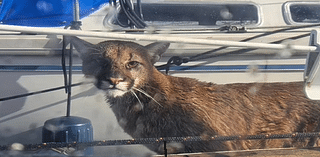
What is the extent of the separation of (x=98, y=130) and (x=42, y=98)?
19.8 inches

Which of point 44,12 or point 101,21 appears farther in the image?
point 101,21

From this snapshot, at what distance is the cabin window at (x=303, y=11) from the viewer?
4.15 metres

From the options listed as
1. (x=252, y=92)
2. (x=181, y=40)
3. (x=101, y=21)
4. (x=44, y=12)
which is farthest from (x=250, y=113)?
(x=44, y=12)

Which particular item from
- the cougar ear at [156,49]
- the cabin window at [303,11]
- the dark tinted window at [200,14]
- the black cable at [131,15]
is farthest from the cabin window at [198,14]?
the cougar ear at [156,49]

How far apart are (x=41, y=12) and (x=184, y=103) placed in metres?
1.38

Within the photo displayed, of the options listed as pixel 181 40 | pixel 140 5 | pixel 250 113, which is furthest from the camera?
pixel 140 5

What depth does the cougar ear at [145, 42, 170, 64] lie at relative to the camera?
3.19m

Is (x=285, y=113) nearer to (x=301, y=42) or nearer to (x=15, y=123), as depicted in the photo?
(x=301, y=42)

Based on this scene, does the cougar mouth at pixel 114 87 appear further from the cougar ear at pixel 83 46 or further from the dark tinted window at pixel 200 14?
the dark tinted window at pixel 200 14

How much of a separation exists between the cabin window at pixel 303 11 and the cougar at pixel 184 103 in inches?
33.8

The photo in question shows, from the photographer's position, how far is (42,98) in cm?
347

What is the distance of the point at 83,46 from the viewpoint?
319cm

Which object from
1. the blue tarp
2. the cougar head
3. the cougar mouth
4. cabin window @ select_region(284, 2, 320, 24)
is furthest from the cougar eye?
cabin window @ select_region(284, 2, 320, 24)

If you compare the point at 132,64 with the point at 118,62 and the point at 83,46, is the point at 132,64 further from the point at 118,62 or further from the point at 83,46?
the point at 83,46
